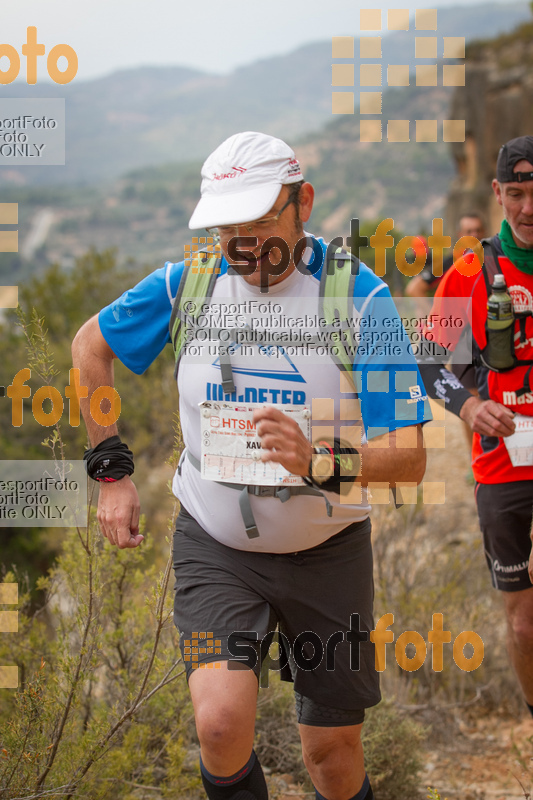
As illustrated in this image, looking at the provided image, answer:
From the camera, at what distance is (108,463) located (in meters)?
2.63

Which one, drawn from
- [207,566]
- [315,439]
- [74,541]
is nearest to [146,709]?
[74,541]

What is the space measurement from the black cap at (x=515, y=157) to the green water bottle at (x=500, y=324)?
0.39 meters

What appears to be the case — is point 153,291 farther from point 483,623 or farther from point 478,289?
point 483,623

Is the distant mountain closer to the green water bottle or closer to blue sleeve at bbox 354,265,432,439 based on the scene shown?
the green water bottle

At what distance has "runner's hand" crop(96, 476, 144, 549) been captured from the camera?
2527mm

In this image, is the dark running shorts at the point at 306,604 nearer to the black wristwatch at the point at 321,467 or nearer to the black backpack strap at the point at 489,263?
the black wristwatch at the point at 321,467

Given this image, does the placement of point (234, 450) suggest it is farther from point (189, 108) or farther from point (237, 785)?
point (189, 108)

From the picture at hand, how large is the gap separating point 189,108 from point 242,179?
178m

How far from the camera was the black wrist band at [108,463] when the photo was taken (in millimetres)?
2623

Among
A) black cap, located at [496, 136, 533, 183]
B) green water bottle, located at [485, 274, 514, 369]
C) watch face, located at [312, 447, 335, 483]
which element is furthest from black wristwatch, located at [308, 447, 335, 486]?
black cap, located at [496, 136, 533, 183]

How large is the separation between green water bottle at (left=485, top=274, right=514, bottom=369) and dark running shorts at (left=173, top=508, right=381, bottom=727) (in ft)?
3.13

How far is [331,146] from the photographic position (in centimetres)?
10712

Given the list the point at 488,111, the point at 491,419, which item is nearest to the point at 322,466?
the point at 491,419

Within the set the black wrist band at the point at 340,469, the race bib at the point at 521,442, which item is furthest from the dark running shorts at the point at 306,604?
the race bib at the point at 521,442
